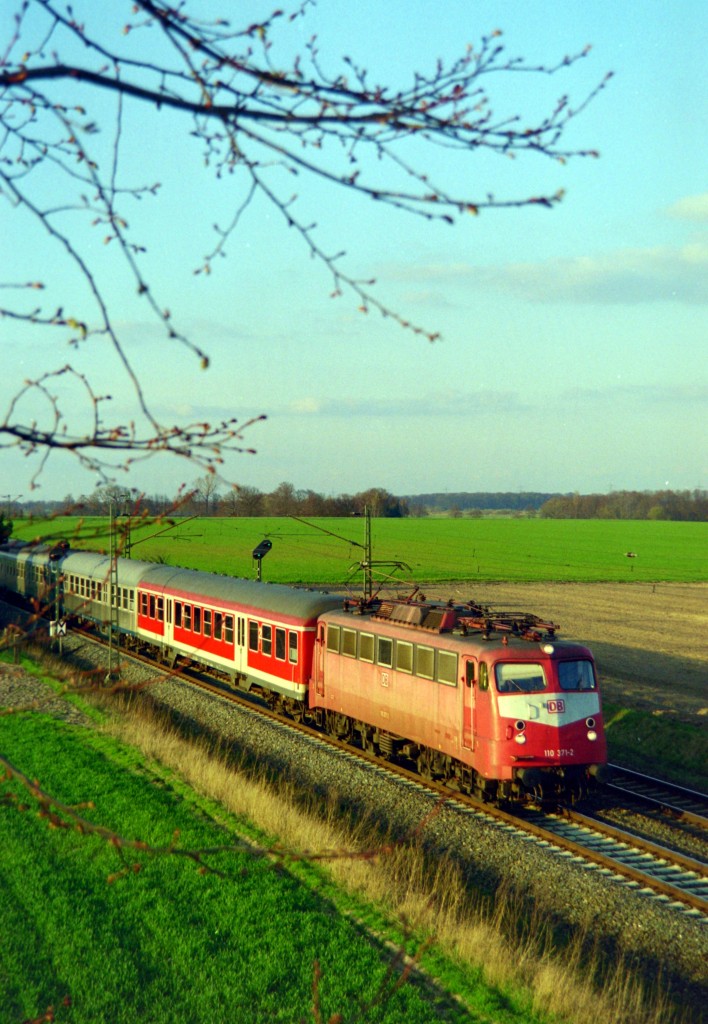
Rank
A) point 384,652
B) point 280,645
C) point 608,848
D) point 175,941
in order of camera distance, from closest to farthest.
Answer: point 175,941 → point 608,848 → point 384,652 → point 280,645

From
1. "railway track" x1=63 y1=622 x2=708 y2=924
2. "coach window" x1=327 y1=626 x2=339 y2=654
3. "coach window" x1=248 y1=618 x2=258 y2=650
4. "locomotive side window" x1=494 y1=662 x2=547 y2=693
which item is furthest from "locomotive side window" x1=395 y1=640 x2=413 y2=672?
"coach window" x1=248 y1=618 x2=258 y2=650

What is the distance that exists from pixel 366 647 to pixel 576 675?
4.99m

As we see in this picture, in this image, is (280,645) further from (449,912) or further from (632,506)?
(632,506)

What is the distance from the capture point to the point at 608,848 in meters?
15.7

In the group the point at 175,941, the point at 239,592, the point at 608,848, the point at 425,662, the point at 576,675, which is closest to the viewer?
the point at 175,941

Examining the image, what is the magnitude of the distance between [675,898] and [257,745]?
36.9 feet

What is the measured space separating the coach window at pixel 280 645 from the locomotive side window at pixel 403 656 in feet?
18.0

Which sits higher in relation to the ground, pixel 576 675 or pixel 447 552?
pixel 576 675

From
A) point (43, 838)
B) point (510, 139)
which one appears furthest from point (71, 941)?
point (510, 139)

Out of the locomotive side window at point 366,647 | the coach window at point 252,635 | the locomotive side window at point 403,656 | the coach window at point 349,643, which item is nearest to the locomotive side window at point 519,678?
the locomotive side window at point 403,656

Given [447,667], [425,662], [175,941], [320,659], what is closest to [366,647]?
[320,659]

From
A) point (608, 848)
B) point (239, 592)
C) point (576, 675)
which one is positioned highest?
point (239, 592)

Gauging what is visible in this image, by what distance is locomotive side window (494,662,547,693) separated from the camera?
1675 centimetres

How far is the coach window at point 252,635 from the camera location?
2591cm
